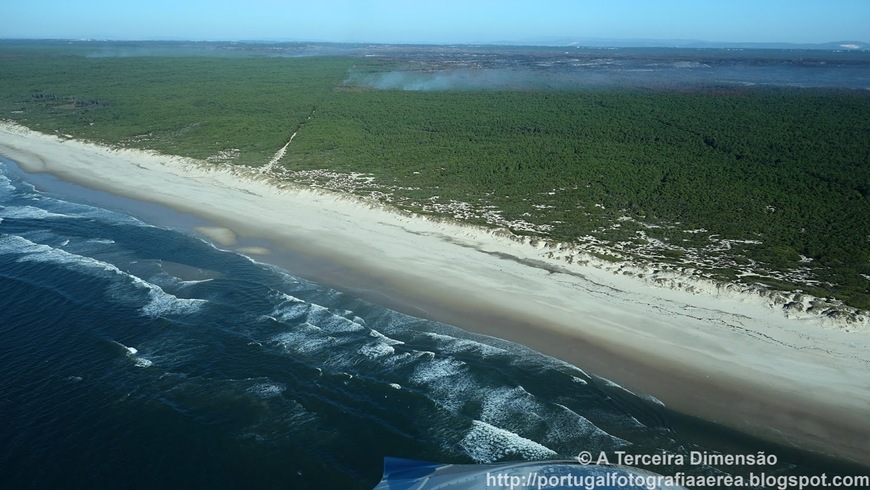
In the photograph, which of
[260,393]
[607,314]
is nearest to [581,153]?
[607,314]

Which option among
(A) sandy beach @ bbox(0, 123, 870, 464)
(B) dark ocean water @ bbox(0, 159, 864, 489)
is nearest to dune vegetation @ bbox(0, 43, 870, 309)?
(A) sandy beach @ bbox(0, 123, 870, 464)

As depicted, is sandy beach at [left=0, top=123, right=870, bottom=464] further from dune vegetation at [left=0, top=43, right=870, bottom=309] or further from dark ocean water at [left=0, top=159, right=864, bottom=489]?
dune vegetation at [left=0, top=43, right=870, bottom=309]

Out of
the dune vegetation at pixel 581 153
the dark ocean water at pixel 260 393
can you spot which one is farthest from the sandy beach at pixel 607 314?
the dune vegetation at pixel 581 153

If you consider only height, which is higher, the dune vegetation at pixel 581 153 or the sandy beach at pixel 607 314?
the dune vegetation at pixel 581 153

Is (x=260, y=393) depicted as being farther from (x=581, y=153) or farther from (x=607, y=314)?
(x=581, y=153)

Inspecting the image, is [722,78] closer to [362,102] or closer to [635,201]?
[362,102]

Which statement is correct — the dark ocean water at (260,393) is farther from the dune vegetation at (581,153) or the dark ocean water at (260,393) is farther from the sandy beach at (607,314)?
the dune vegetation at (581,153)
